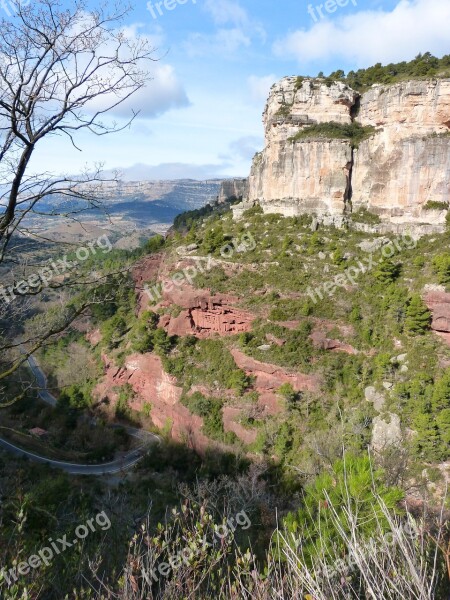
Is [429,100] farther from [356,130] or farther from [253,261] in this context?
[253,261]

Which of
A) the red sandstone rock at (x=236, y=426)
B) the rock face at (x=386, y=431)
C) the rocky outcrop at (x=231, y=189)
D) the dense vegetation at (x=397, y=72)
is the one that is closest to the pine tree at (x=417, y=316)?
the rock face at (x=386, y=431)

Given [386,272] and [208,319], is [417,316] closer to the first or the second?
[386,272]

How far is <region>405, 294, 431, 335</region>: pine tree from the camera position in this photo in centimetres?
1991

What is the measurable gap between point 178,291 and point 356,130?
19.5 m

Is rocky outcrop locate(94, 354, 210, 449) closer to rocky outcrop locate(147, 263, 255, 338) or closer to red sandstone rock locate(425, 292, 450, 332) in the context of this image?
rocky outcrop locate(147, 263, 255, 338)

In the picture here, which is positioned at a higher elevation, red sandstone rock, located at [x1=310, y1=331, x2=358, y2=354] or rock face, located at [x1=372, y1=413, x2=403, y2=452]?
red sandstone rock, located at [x1=310, y1=331, x2=358, y2=354]

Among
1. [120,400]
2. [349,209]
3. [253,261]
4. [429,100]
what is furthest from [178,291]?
[429,100]

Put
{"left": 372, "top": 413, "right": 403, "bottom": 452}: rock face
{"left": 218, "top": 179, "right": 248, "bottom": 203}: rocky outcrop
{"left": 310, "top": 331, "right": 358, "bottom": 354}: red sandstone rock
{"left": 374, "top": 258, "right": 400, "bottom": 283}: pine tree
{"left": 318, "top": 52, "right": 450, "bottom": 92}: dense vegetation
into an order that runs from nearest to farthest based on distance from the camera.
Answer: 1. {"left": 372, "top": 413, "right": 403, "bottom": 452}: rock face
2. {"left": 310, "top": 331, "right": 358, "bottom": 354}: red sandstone rock
3. {"left": 374, "top": 258, "right": 400, "bottom": 283}: pine tree
4. {"left": 318, "top": 52, "right": 450, "bottom": 92}: dense vegetation
5. {"left": 218, "top": 179, "right": 248, "bottom": 203}: rocky outcrop

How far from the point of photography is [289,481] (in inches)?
719

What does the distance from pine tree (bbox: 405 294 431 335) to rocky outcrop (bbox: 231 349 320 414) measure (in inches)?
219

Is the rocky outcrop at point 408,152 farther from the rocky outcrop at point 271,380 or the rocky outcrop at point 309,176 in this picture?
the rocky outcrop at point 271,380

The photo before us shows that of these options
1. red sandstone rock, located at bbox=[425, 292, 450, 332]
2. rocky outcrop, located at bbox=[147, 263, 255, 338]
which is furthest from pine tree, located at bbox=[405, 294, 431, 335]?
rocky outcrop, located at bbox=[147, 263, 255, 338]

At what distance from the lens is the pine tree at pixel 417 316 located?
1991cm

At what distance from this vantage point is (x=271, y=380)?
2197cm
